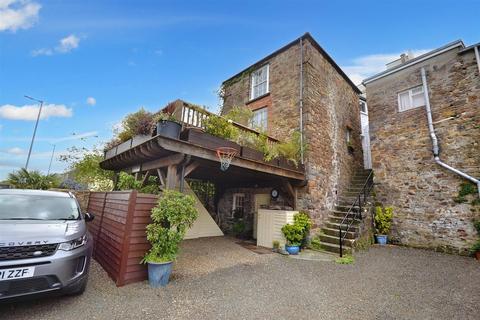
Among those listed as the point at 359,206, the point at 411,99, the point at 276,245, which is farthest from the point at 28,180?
the point at 411,99

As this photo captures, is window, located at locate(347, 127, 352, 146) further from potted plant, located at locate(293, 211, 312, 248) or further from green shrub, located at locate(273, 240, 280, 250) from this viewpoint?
green shrub, located at locate(273, 240, 280, 250)

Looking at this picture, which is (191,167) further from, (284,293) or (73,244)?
(284,293)

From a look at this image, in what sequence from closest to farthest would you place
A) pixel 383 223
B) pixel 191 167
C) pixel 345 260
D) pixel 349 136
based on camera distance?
pixel 191 167, pixel 345 260, pixel 383 223, pixel 349 136

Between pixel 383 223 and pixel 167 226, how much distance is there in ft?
24.9

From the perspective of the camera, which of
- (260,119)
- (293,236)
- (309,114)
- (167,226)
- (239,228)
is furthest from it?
(260,119)

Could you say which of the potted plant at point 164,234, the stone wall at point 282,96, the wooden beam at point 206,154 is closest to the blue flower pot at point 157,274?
the potted plant at point 164,234

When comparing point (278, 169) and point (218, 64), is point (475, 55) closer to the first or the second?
point (278, 169)

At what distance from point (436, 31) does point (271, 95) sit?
225 inches

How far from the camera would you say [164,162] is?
4902 mm

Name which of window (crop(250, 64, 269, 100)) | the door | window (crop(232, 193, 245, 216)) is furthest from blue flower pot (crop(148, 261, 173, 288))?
window (crop(250, 64, 269, 100))

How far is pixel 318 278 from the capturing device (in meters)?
4.34

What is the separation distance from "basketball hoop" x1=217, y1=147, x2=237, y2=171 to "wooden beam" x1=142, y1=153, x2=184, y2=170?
0.93 metres

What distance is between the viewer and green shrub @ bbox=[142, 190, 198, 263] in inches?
146

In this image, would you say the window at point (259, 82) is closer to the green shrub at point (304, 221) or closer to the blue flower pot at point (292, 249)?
the green shrub at point (304, 221)
